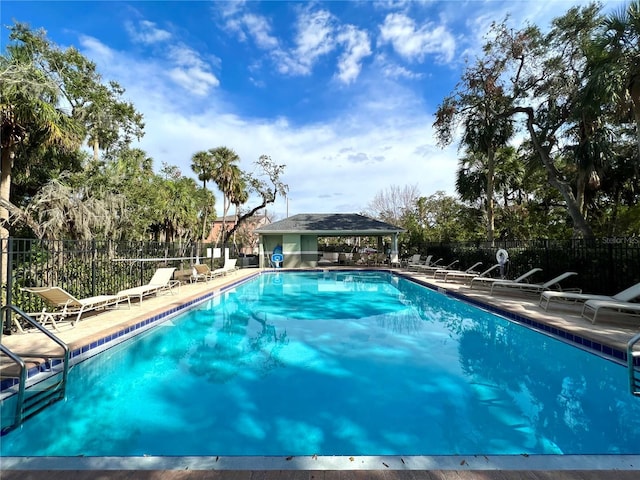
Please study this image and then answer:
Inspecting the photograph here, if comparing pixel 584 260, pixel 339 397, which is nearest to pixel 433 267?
pixel 584 260

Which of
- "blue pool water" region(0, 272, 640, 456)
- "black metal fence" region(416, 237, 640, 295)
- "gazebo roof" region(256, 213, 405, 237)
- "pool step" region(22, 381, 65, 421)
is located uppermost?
"gazebo roof" region(256, 213, 405, 237)

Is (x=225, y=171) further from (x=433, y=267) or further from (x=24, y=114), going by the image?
(x=24, y=114)

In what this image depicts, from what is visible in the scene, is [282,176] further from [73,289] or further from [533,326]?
[533,326]

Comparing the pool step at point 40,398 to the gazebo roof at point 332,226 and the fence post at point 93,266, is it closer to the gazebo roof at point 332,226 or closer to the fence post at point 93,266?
the fence post at point 93,266

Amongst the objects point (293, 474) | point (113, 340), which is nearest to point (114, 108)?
point (113, 340)

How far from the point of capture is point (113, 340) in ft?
18.7

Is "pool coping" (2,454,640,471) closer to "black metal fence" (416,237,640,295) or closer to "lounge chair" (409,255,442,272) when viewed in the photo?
"black metal fence" (416,237,640,295)

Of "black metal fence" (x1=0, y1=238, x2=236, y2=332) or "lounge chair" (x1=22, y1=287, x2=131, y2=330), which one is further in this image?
"black metal fence" (x1=0, y1=238, x2=236, y2=332)

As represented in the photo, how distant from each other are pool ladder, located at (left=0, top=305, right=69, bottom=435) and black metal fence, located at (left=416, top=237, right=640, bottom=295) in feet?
37.5

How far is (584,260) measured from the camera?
31.6ft

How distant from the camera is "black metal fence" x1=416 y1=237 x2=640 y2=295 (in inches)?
329

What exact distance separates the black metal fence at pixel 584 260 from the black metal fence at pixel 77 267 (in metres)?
12.8

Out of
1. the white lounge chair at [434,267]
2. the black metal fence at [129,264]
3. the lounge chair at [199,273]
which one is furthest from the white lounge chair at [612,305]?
the lounge chair at [199,273]

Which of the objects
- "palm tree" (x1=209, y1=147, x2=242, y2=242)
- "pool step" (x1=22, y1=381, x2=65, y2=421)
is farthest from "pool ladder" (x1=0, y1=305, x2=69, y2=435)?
"palm tree" (x1=209, y1=147, x2=242, y2=242)
